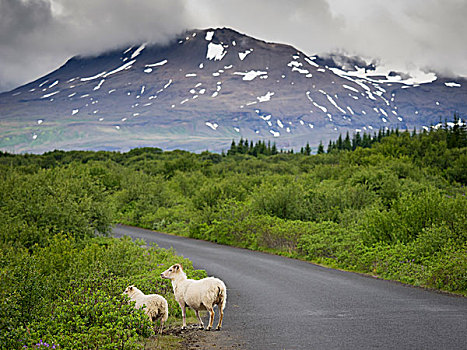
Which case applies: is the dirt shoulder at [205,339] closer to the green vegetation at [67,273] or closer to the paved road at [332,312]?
the paved road at [332,312]

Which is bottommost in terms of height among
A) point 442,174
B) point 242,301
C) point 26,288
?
point 242,301

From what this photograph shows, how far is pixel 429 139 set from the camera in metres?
47.1

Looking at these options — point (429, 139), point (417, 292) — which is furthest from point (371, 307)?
point (429, 139)

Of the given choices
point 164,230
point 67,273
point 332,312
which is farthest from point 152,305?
point 164,230

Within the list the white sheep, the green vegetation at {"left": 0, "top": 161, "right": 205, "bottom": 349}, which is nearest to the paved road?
the white sheep

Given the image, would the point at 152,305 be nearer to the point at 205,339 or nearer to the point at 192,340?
the point at 192,340

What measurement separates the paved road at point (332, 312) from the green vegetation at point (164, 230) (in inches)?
55.4

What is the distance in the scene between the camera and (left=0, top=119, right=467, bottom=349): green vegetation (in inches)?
274

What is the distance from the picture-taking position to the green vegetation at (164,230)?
6.95 metres

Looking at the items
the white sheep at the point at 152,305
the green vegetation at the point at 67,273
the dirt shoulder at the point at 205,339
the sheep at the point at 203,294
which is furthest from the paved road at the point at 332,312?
the green vegetation at the point at 67,273

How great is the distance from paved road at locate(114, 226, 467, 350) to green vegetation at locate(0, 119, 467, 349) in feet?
4.61

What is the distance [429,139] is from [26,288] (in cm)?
4557

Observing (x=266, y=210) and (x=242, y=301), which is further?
(x=266, y=210)

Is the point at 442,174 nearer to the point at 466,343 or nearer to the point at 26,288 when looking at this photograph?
the point at 466,343
